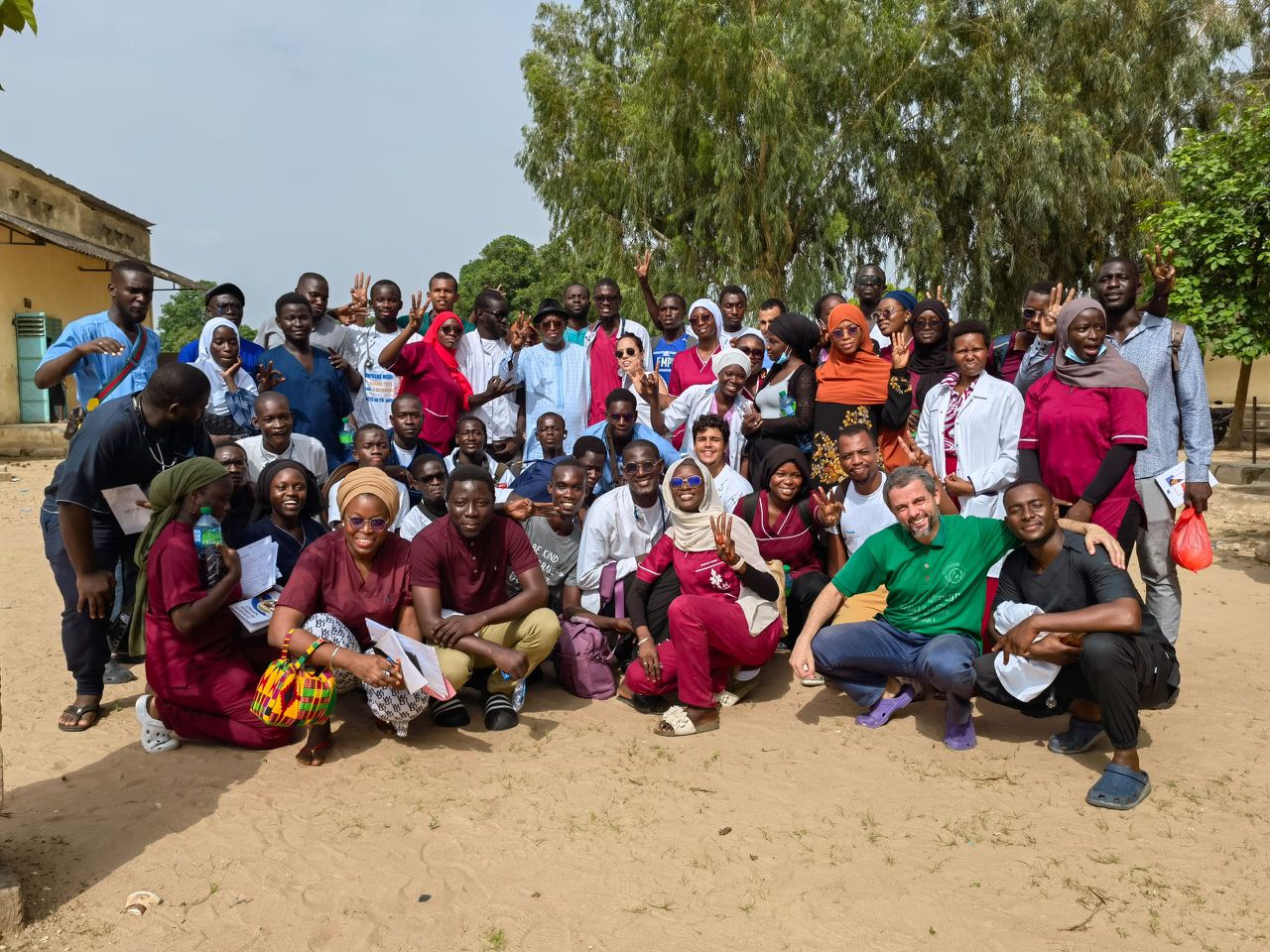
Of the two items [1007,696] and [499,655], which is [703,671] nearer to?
[499,655]

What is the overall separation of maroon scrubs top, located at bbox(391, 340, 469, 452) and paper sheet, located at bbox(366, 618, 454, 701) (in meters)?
2.84

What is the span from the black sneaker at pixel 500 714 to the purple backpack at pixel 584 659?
0.49 m

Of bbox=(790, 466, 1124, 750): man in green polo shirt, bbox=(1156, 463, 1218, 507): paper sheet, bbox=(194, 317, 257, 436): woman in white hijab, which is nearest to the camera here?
bbox=(790, 466, 1124, 750): man in green polo shirt

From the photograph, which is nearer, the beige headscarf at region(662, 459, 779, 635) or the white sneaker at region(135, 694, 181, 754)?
the white sneaker at region(135, 694, 181, 754)

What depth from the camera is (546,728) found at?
5266 millimetres

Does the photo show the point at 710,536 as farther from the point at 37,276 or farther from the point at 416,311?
the point at 37,276

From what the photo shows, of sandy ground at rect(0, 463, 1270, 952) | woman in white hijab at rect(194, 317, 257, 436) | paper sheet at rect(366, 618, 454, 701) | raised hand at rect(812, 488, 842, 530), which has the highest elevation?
woman in white hijab at rect(194, 317, 257, 436)

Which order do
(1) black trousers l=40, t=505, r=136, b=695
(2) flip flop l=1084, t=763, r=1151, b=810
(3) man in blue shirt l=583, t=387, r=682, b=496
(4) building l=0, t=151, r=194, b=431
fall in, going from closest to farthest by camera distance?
(2) flip flop l=1084, t=763, r=1151, b=810 → (1) black trousers l=40, t=505, r=136, b=695 → (3) man in blue shirt l=583, t=387, r=682, b=496 → (4) building l=0, t=151, r=194, b=431

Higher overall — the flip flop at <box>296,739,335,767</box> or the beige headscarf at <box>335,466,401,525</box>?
the beige headscarf at <box>335,466,401,525</box>

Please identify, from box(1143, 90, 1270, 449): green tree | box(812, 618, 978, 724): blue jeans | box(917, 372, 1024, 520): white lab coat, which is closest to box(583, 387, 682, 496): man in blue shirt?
box(917, 372, 1024, 520): white lab coat

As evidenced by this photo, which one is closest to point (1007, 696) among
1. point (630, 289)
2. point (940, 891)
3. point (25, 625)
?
point (940, 891)

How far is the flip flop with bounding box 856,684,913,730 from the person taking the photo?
5223 mm

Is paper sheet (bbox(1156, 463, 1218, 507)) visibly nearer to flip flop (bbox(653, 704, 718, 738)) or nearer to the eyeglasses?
flip flop (bbox(653, 704, 718, 738))

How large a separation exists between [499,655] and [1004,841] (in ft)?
8.02
